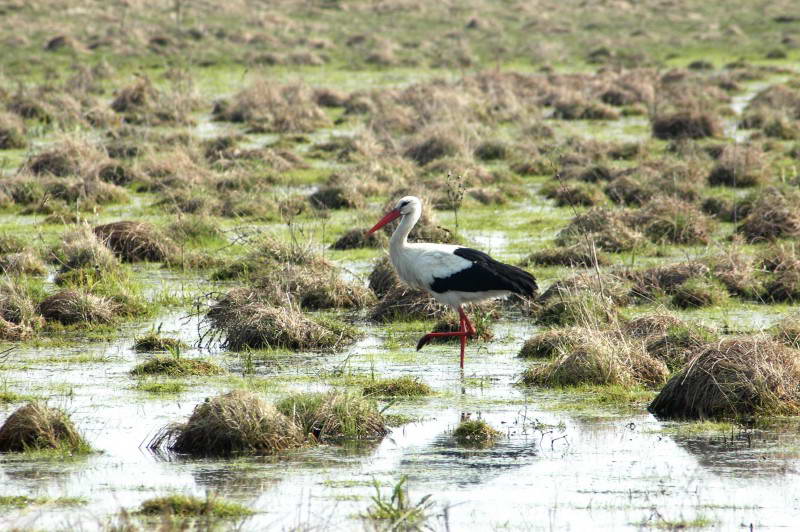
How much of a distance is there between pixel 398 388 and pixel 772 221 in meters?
8.33

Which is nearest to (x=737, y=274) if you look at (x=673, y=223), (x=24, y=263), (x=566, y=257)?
(x=566, y=257)

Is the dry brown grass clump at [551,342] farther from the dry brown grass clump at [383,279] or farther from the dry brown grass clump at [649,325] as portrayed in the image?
the dry brown grass clump at [383,279]

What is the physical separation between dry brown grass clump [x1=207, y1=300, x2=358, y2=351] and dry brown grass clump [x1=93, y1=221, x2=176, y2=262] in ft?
12.5

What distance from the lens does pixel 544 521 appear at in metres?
7.50

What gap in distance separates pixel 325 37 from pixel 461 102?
1931cm

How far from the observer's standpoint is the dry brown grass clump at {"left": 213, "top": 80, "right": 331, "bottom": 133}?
27.5 meters

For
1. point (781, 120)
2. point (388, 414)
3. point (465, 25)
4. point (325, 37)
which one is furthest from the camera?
point (465, 25)

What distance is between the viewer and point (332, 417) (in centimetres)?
920

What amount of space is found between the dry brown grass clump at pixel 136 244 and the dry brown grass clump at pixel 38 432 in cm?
718

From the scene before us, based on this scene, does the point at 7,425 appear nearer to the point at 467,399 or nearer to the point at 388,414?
the point at 388,414

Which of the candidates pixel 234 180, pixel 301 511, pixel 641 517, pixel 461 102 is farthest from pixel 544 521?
pixel 461 102

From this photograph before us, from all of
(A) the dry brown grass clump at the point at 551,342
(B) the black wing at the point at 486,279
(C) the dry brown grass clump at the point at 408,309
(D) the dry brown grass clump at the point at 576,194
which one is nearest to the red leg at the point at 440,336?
(B) the black wing at the point at 486,279

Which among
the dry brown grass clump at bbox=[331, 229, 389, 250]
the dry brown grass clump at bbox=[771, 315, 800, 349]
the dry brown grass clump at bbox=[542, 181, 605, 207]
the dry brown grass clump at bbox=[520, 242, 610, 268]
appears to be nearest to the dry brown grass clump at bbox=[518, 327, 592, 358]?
the dry brown grass clump at bbox=[771, 315, 800, 349]

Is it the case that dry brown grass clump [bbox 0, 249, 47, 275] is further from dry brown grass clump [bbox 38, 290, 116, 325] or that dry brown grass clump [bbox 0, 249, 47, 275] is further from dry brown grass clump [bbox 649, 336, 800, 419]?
dry brown grass clump [bbox 649, 336, 800, 419]
